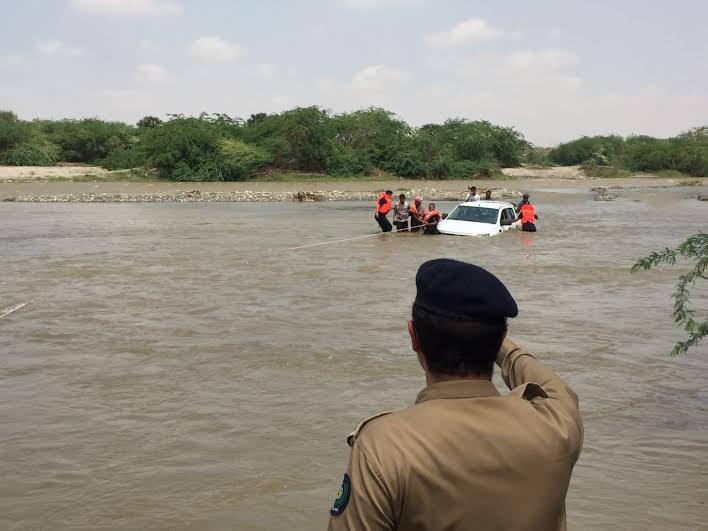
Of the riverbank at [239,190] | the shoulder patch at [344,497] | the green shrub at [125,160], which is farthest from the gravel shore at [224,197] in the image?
the shoulder patch at [344,497]

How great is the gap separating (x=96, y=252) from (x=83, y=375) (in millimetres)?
12726

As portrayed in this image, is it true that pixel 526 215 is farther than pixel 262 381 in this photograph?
Yes

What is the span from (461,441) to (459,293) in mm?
373

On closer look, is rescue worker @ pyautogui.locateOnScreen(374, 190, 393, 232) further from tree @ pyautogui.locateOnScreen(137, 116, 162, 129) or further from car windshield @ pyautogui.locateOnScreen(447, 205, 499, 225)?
tree @ pyautogui.locateOnScreen(137, 116, 162, 129)

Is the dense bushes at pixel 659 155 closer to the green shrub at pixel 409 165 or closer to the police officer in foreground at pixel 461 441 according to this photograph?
the green shrub at pixel 409 165

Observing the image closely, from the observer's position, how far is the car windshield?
25172 millimetres

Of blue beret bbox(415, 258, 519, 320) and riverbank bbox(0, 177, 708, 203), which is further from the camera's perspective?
riverbank bbox(0, 177, 708, 203)

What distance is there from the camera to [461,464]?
2.01 m

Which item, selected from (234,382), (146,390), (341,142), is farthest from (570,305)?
(341,142)

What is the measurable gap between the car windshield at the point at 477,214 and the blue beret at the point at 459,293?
23.1 metres

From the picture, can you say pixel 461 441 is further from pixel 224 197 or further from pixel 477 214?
pixel 224 197

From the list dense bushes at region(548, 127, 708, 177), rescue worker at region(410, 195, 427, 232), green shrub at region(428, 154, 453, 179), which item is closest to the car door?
rescue worker at region(410, 195, 427, 232)

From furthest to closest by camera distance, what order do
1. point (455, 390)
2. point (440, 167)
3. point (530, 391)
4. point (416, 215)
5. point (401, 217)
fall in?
point (440, 167) < point (401, 217) < point (416, 215) < point (530, 391) < point (455, 390)

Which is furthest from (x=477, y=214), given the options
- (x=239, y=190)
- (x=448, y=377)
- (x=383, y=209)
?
(x=239, y=190)
